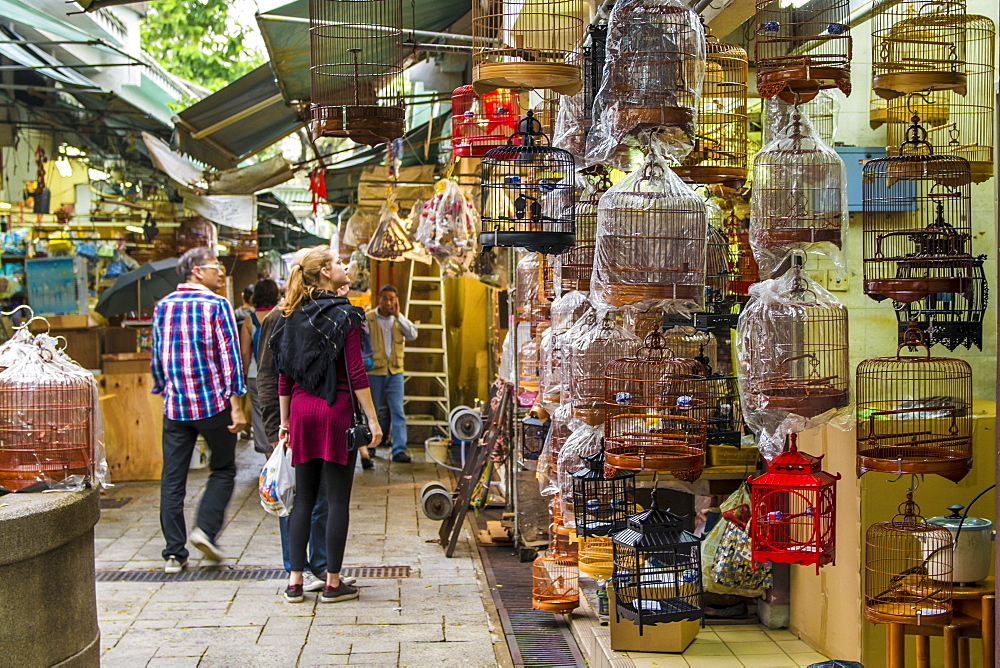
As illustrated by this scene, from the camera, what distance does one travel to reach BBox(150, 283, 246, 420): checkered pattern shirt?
7.20 m

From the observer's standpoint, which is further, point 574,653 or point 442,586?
point 442,586

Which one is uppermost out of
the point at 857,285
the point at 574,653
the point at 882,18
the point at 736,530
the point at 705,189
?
the point at 882,18

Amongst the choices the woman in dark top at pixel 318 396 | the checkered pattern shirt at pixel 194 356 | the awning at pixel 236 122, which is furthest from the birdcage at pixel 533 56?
the awning at pixel 236 122

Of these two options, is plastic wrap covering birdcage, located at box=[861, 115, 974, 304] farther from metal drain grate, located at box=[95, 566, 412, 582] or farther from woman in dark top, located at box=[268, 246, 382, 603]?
metal drain grate, located at box=[95, 566, 412, 582]

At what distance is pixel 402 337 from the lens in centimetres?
1195

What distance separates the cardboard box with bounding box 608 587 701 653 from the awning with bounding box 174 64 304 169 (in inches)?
216

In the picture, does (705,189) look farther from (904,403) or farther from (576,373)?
(904,403)

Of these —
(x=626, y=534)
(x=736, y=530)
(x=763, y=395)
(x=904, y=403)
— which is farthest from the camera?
(x=736, y=530)

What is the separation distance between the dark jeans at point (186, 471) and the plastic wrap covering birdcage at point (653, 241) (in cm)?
400

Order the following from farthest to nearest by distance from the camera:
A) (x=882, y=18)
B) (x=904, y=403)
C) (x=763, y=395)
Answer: (x=882, y=18)
(x=904, y=403)
(x=763, y=395)

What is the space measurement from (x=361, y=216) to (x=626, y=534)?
28.0 ft

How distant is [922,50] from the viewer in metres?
4.20

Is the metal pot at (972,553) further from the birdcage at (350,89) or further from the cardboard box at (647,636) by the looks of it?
the birdcage at (350,89)

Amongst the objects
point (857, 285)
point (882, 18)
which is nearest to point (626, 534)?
point (857, 285)
